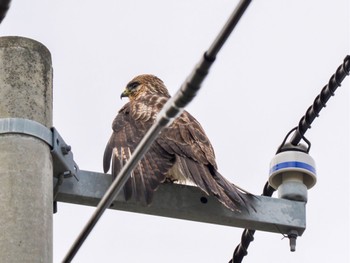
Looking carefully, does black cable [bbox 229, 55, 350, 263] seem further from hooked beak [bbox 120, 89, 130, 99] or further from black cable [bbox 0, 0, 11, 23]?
hooked beak [bbox 120, 89, 130, 99]

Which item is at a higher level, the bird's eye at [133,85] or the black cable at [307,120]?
the bird's eye at [133,85]

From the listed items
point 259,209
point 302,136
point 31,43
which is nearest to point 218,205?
point 259,209

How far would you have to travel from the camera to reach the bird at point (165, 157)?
859 cm

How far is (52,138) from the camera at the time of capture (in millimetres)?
7465

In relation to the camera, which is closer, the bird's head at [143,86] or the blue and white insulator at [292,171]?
the blue and white insulator at [292,171]

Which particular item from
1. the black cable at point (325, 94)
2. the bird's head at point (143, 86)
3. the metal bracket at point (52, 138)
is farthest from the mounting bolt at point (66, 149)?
the bird's head at point (143, 86)

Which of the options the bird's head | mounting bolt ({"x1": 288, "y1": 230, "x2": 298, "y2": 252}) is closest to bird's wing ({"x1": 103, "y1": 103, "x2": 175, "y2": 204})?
mounting bolt ({"x1": 288, "y1": 230, "x2": 298, "y2": 252})

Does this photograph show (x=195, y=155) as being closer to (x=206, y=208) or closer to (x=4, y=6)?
(x=206, y=208)

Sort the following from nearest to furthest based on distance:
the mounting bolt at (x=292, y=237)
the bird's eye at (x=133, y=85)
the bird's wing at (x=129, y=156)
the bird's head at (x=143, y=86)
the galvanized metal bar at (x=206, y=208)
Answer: the galvanized metal bar at (x=206, y=208) < the mounting bolt at (x=292, y=237) < the bird's wing at (x=129, y=156) < the bird's head at (x=143, y=86) < the bird's eye at (x=133, y=85)

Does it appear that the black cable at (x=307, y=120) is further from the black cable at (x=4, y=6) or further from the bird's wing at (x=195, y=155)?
the black cable at (x=4, y=6)

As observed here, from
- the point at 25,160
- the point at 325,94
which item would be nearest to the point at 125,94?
the point at 325,94

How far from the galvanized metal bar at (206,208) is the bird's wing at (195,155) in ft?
0.53

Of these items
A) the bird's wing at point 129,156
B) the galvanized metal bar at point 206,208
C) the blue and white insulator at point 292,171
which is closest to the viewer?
the galvanized metal bar at point 206,208

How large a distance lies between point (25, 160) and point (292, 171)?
7.57 feet
